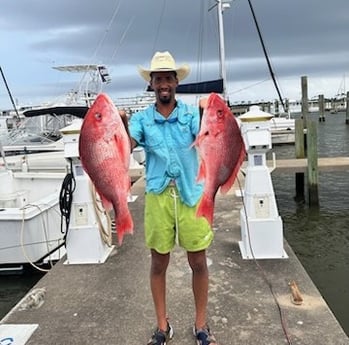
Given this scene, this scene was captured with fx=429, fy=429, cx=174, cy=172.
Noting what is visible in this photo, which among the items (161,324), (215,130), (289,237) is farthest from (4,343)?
(289,237)

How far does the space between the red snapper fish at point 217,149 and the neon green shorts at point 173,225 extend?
8.9 inches

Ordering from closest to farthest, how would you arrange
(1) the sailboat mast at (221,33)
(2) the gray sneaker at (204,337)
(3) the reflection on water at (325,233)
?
(2) the gray sneaker at (204,337) → (3) the reflection on water at (325,233) → (1) the sailboat mast at (221,33)

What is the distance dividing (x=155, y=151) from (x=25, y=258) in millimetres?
4400

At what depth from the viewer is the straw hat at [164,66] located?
2.66m

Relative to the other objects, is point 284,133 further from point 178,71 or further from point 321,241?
point 178,71

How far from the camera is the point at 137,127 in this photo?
2785 mm

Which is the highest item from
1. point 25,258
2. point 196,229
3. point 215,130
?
point 215,130

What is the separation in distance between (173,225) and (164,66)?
1.03 meters

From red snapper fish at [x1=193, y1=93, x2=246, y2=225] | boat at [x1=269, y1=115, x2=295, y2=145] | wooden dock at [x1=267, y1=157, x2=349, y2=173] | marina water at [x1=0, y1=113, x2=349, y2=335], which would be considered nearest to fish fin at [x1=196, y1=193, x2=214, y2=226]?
red snapper fish at [x1=193, y1=93, x2=246, y2=225]

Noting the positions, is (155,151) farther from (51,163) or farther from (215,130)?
(51,163)

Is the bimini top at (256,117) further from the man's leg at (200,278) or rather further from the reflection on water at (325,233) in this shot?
the reflection on water at (325,233)

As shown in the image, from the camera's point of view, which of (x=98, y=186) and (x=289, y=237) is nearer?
(x=98, y=186)

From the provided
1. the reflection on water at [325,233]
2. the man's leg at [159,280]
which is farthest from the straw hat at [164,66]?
the reflection on water at [325,233]

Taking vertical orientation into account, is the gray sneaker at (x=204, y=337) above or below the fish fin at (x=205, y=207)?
below
